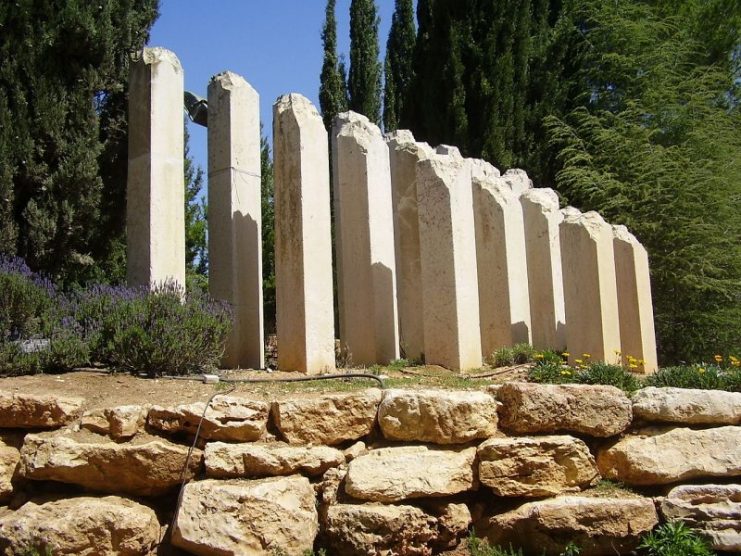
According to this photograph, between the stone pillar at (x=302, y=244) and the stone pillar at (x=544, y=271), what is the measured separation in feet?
12.9

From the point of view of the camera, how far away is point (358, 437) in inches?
217

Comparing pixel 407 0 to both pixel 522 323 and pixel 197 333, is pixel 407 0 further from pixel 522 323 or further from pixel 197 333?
pixel 197 333

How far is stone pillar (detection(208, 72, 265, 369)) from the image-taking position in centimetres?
800

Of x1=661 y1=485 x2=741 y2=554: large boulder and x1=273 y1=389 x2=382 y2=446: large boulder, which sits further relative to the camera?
x1=661 y1=485 x2=741 y2=554: large boulder

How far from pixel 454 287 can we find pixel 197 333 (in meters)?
2.66

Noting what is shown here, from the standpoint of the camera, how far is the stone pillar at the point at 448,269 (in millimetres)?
7648

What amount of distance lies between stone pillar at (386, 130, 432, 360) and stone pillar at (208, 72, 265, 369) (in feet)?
6.21

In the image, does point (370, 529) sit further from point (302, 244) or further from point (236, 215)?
point (236, 215)

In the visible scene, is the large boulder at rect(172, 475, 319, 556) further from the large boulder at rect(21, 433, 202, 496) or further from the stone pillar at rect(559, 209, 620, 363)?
the stone pillar at rect(559, 209, 620, 363)

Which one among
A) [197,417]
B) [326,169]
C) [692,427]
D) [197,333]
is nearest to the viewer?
[197,417]

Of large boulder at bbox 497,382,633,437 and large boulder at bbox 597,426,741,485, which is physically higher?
large boulder at bbox 497,382,633,437

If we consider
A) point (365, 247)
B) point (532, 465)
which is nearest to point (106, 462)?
point (532, 465)

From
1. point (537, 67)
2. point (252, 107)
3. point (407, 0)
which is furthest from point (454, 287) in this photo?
point (407, 0)

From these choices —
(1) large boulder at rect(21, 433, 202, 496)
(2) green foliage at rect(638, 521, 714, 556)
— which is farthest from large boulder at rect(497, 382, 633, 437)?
(1) large boulder at rect(21, 433, 202, 496)
